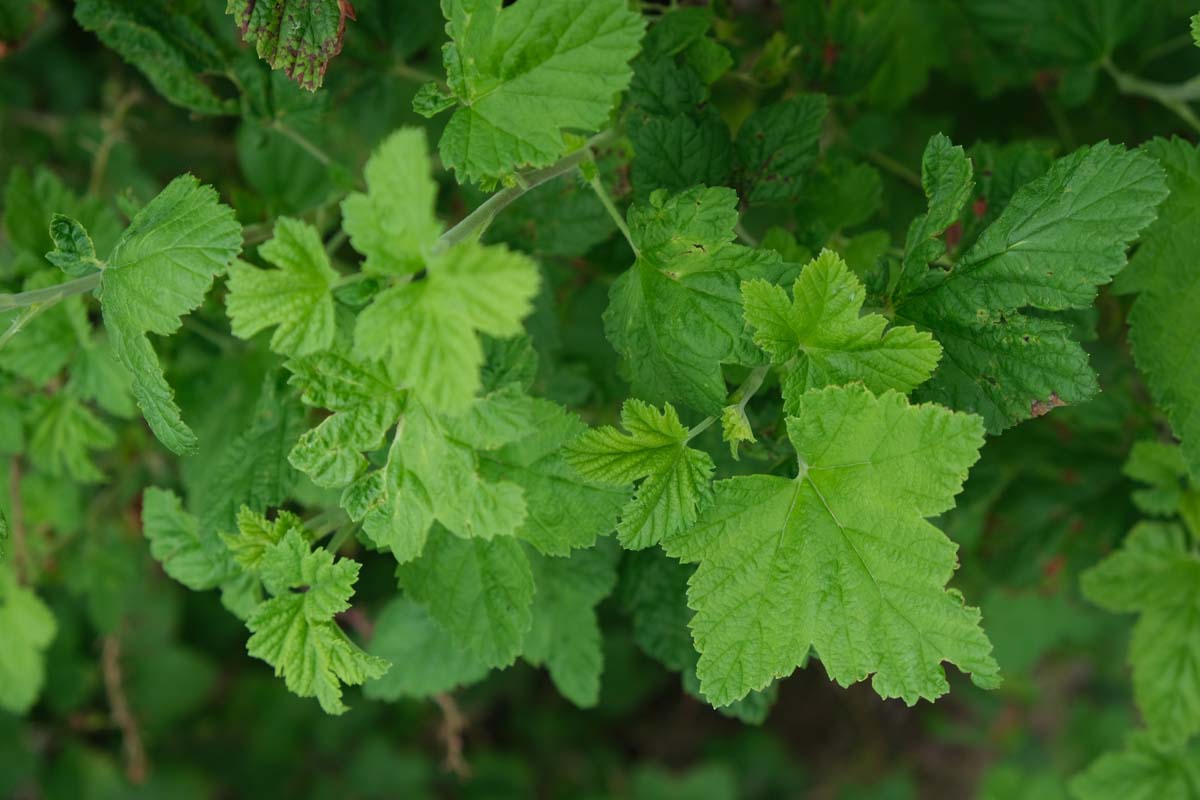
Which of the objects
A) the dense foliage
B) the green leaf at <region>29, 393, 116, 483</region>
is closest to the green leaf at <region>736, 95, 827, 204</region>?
the dense foliage

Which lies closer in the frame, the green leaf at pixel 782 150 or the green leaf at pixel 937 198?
the green leaf at pixel 937 198

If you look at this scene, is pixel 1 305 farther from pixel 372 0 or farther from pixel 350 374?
pixel 372 0

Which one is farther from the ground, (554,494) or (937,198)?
(937,198)

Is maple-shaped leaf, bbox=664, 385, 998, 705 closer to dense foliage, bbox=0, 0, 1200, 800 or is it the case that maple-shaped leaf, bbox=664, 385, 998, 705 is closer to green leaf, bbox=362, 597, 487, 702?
dense foliage, bbox=0, 0, 1200, 800

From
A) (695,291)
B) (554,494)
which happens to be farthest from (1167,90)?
(554,494)

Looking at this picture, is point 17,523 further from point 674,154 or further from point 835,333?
point 835,333

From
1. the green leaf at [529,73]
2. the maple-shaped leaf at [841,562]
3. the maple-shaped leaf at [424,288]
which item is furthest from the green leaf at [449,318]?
the maple-shaped leaf at [841,562]

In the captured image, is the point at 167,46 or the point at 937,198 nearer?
the point at 937,198

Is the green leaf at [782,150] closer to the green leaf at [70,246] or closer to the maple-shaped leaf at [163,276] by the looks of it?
the maple-shaped leaf at [163,276]
